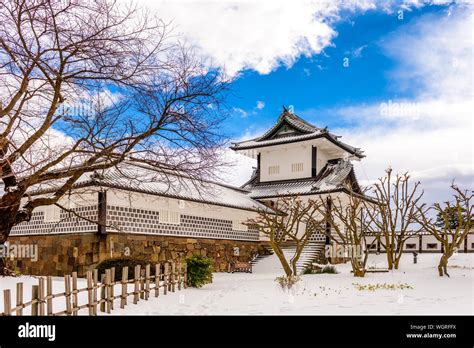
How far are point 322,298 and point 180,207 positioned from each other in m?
12.1

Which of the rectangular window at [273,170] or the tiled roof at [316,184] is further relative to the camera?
the rectangular window at [273,170]

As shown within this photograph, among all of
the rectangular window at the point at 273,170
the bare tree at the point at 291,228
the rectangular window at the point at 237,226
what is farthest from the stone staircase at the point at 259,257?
the rectangular window at the point at 273,170

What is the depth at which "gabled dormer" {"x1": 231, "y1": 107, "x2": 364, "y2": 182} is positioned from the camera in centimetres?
3366

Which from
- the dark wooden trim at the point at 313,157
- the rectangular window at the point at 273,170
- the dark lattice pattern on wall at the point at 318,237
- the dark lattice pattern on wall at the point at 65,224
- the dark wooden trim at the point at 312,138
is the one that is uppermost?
the dark wooden trim at the point at 312,138

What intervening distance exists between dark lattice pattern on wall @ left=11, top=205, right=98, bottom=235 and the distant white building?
4cm

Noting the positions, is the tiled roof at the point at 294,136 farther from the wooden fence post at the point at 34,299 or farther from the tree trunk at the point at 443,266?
the wooden fence post at the point at 34,299

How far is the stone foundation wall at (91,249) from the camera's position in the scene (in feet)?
63.7

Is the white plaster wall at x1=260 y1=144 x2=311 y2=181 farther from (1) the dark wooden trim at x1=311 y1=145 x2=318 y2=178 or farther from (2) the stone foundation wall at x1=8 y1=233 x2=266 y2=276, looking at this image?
(2) the stone foundation wall at x1=8 y1=233 x2=266 y2=276

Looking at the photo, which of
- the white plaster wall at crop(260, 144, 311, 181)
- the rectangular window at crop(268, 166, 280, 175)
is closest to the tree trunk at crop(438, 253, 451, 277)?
the white plaster wall at crop(260, 144, 311, 181)

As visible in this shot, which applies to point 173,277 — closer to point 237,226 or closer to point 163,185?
point 163,185

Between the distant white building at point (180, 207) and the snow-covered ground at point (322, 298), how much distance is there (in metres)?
3.08
